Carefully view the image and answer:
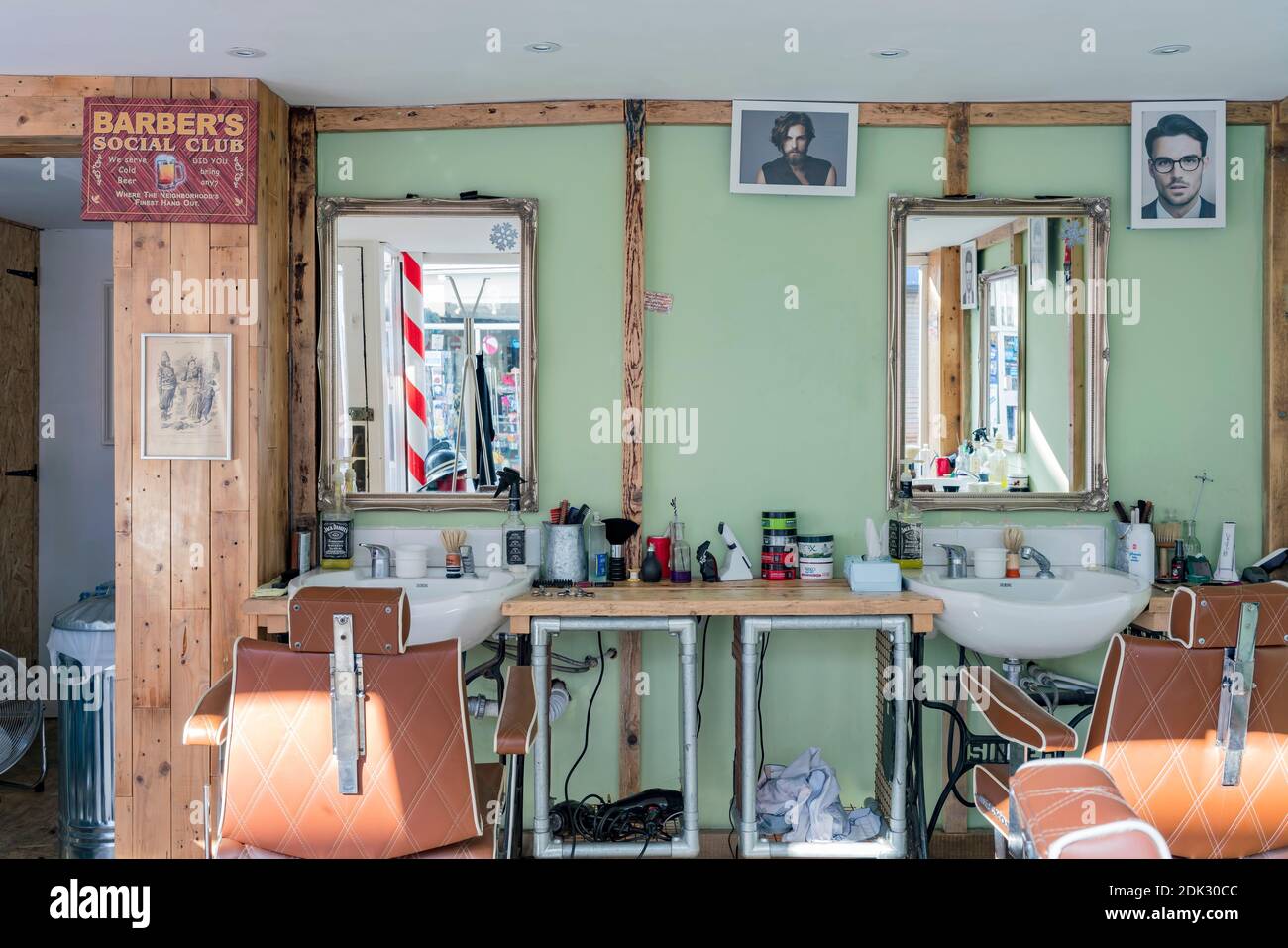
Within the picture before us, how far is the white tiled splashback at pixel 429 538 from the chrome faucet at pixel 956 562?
1440mm

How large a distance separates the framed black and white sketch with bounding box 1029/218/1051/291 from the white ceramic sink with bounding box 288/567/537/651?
2.07m

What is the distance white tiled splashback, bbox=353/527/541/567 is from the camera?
359 cm

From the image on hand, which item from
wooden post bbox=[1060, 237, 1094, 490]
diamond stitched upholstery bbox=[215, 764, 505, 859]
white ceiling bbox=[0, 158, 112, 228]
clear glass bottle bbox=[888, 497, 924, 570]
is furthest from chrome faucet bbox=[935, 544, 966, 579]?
white ceiling bbox=[0, 158, 112, 228]

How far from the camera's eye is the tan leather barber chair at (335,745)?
7.04ft

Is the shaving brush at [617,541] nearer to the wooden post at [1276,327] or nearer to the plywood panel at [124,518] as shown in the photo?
the plywood panel at [124,518]

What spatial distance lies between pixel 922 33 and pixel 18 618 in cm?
498

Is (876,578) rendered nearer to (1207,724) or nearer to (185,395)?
(1207,724)

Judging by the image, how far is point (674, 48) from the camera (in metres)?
3.03

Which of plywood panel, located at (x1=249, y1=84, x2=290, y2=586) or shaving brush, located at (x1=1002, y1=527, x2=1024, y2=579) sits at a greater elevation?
plywood panel, located at (x1=249, y1=84, x2=290, y2=586)

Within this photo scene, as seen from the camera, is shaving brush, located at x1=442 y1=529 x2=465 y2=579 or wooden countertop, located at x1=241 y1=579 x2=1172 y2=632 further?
shaving brush, located at x1=442 y1=529 x2=465 y2=579

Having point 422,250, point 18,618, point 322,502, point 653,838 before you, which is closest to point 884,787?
point 653,838

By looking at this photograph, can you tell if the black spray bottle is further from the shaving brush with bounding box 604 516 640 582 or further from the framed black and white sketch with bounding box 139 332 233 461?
the framed black and white sketch with bounding box 139 332 233 461

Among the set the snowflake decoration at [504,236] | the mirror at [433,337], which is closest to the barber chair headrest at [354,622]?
the mirror at [433,337]

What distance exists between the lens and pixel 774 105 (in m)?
3.49
